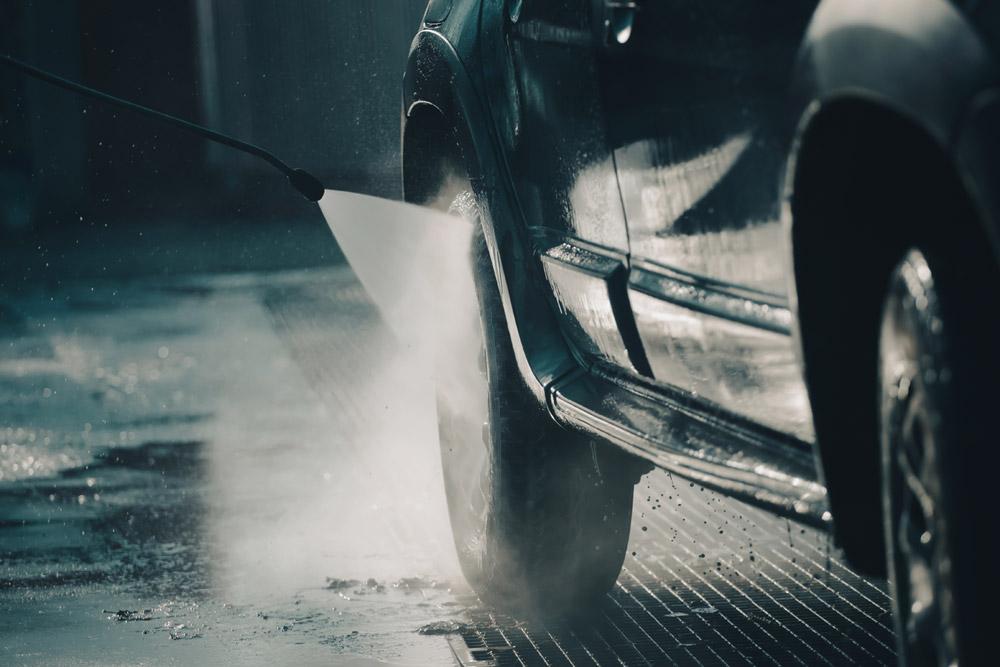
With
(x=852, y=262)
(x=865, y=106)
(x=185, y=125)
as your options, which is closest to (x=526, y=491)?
(x=185, y=125)

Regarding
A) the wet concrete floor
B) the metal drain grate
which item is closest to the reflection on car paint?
the metal drain grate

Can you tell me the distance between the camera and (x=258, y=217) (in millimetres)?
17297

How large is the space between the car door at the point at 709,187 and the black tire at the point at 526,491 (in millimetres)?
897

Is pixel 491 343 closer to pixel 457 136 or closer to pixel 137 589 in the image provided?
pixel 457 136

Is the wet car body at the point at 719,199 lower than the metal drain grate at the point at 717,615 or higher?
higher

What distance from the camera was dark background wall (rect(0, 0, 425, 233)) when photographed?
669 inches

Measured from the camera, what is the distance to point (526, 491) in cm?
399

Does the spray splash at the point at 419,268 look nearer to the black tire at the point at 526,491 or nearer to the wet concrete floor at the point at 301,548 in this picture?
the black tire at the point at 526,491

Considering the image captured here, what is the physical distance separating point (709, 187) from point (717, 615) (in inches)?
71.9

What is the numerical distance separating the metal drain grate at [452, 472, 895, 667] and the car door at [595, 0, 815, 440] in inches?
36.0

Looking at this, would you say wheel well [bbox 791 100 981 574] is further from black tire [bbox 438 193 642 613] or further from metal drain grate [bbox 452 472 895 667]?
black tire [bbox 438 193 642 613]

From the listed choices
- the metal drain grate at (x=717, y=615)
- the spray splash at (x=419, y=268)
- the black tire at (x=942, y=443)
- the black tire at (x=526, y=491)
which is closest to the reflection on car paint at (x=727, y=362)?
the black tire at (x=942, y=443)

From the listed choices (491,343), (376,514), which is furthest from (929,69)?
(376,514)

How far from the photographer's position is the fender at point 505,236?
11.9ft
